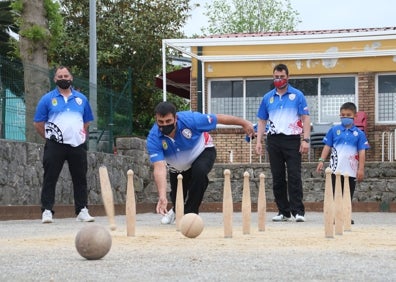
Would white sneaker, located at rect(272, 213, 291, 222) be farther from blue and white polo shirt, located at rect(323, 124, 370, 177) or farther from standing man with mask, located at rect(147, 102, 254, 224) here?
standing man with mask, located at rect(147, 102, 254, 224)

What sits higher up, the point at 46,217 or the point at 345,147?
the point at 345,147

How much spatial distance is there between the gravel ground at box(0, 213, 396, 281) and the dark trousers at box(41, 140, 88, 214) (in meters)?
3.45

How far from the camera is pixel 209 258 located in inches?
308

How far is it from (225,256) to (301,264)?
0.81m

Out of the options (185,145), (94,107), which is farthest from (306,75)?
(185,145)

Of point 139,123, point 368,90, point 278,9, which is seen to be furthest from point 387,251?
point 278,9

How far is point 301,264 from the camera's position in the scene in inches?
291

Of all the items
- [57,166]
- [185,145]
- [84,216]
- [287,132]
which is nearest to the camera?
[185,145]

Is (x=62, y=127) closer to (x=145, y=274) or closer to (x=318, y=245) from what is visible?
(x=318, y=245)

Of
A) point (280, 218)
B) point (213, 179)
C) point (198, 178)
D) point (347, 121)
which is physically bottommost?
point (280, 218)

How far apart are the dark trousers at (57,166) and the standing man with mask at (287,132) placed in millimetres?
2550

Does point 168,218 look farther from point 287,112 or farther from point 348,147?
point 348,147

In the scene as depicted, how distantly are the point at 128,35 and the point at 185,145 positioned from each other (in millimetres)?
29665

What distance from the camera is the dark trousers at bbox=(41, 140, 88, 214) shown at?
14664 mm
